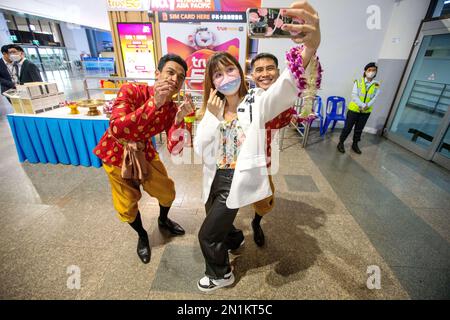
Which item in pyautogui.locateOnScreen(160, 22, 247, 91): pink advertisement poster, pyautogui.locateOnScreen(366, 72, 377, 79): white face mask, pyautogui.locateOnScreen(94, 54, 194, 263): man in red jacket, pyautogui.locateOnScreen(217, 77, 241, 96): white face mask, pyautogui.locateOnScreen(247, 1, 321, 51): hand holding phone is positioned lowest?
pyautogui.locateOnScreen(94, 54, 194, 263): man in red jacket

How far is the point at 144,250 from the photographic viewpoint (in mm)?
1784

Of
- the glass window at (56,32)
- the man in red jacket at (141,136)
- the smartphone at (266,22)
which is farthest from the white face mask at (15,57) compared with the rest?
the glass window at (56,32)

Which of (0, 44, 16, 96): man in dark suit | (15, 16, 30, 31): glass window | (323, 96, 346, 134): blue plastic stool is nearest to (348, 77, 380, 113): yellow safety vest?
(323, 96, 346, 134): blue plastic stool

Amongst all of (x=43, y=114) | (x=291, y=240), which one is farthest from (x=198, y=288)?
(x=43, y=114)

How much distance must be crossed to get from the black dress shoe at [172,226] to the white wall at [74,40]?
1799cm

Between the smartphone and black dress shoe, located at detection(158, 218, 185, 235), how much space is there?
69.5 inches

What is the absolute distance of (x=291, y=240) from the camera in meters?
2.02

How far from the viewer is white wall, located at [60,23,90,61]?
14.6 m

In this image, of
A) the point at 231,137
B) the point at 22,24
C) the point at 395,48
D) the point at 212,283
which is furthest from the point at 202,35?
the point at 22,24

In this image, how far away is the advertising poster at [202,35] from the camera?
15.5 ft

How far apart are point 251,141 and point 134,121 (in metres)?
0.69

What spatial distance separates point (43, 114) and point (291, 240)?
3692 mm

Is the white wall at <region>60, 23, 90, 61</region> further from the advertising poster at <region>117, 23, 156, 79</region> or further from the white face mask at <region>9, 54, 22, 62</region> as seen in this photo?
the white face mask at <region>9, 54, 22, 62</region>

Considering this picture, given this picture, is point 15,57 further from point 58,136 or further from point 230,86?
point 230,86
